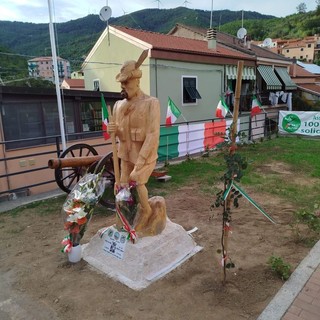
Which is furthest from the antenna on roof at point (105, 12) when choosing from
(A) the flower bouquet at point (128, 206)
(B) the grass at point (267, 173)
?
(A) the flower bouquet at point (128, 206)

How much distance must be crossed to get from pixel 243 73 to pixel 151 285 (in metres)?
14.9

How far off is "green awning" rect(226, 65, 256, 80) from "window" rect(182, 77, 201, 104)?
2656 mm

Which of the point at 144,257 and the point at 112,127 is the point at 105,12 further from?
the point at 144,257

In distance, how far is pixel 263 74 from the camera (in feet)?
57.2

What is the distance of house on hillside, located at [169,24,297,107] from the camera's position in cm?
1741

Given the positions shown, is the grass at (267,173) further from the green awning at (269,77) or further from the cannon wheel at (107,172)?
the green awning at (269,77)

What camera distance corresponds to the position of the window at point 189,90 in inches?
540

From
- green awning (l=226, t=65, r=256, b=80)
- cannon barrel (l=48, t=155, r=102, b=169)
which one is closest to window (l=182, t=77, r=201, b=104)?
green awning (l=226, t=65, r=256, b=80)

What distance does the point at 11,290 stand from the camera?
10.4ft

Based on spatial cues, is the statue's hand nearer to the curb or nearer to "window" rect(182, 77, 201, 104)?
the curb

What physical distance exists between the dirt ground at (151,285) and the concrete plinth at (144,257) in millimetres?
88

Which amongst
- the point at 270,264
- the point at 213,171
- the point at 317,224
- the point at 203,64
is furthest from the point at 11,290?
the point at 203,64

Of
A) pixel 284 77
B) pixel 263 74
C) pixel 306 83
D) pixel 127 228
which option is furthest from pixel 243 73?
pixel 127 228

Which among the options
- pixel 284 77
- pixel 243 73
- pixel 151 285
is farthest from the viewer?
pixel 284 77
